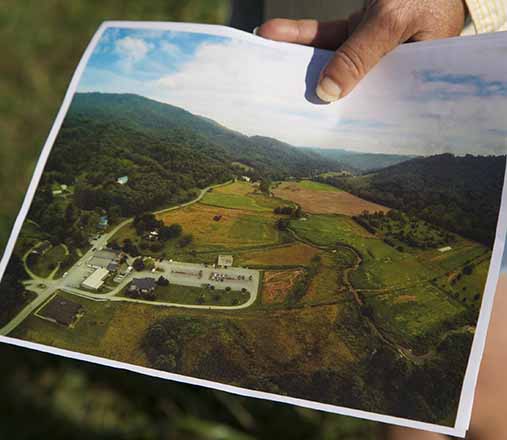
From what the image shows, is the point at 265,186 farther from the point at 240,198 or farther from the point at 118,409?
the point at 118,409

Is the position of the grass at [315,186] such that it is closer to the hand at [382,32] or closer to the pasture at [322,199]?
the pasture at [322,199]

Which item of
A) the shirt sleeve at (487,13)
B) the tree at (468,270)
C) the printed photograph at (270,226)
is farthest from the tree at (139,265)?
the shirt sleeve at (487,13)

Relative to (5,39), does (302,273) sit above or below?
below

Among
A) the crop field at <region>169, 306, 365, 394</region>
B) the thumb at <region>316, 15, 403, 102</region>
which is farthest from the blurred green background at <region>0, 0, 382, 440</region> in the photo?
the thumb at <region>316, 15, 403, 102</region>

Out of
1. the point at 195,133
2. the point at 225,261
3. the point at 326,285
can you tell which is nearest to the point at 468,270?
the point at 326,285

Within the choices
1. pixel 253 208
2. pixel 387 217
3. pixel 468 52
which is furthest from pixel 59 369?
pixel 468 52

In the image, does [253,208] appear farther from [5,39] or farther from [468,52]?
[5,39]
